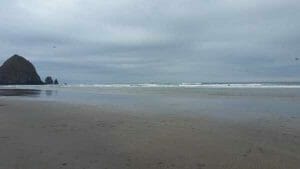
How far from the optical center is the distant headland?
13838 cm

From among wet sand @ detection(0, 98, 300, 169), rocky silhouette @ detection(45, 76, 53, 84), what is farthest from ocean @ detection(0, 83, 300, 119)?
rocky silhouette @ detection(45, 76, 53, 84)

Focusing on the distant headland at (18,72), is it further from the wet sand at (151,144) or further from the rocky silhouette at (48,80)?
the wet sand at (151,144)

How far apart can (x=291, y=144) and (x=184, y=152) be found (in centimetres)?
304

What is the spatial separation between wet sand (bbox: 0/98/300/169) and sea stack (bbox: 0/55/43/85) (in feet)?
431

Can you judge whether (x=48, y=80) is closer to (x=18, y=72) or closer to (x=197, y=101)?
(x=18, y=72)

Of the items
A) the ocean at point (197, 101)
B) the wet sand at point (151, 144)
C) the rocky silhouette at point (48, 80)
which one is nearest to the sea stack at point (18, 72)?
the rocky silhouette at point (48, 80)

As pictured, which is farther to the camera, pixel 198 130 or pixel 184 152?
pixel 198 130

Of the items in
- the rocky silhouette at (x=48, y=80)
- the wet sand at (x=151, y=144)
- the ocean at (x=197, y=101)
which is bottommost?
the wet sand at (x=151, y=144)

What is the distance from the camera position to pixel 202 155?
8.86 m

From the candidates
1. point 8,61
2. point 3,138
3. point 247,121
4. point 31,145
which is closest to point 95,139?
point 31,145

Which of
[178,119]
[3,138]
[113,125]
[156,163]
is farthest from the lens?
[178,119]

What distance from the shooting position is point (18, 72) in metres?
140

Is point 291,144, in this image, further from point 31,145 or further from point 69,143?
point 31,145

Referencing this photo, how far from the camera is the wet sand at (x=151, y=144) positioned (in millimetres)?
8070
